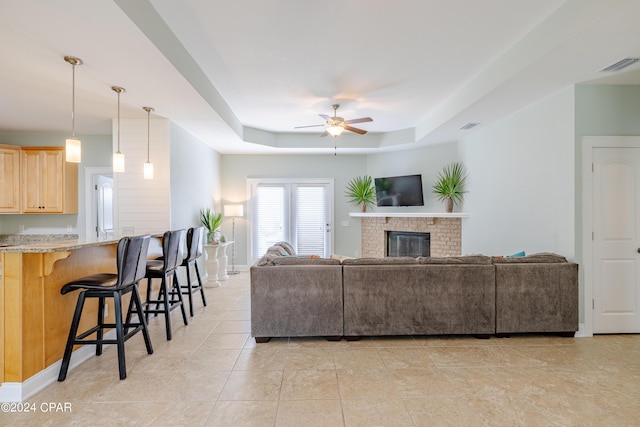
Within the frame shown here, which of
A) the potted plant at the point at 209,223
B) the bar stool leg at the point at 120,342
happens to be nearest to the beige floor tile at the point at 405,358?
the bar stool leg at the point at 120,342

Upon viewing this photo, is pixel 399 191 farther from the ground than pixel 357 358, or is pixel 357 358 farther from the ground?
pixel 399 191

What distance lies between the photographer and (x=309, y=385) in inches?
100

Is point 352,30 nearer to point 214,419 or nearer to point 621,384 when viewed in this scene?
point 214,419

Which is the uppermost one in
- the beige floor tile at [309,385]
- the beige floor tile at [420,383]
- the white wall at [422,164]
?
the white wall at [422,164]

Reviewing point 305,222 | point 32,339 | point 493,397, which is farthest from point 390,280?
point 305,222

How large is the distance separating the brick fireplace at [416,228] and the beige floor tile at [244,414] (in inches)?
193

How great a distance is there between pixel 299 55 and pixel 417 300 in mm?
2856

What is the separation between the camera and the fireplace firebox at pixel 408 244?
687 centimetres

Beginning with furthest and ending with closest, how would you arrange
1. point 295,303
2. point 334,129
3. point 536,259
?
1. point 334,129
2. point 536,259
3. point 295,303

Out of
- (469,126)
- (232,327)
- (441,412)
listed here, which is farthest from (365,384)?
(469,126)

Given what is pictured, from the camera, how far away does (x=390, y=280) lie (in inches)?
135

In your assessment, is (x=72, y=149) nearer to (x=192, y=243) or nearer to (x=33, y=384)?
(x=192, y=243)

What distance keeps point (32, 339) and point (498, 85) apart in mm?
4817

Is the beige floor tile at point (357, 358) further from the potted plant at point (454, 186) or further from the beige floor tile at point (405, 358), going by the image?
the potted plant at point (454, 186)
